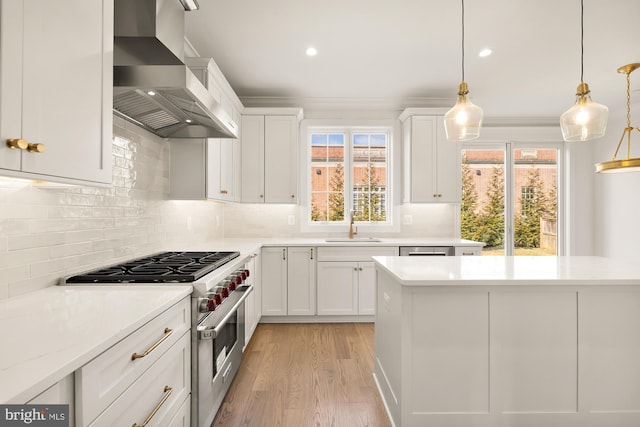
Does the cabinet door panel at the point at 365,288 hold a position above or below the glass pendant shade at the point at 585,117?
below

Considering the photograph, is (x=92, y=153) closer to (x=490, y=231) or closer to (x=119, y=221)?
(x=119, y=221)

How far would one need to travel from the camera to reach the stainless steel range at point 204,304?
161 cm

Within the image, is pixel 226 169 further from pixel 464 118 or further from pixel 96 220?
pixel 464 118

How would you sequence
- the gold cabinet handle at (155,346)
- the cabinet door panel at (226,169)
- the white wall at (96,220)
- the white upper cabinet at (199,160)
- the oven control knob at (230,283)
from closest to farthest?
the gold cabinet handle at (155,346)
the white wall at (96,220)
the oven control knob at (230,283)
the white upper cabinet at (199,160)
the cabinet door panel at (226,169)

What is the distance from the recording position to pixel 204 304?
64.2 inches

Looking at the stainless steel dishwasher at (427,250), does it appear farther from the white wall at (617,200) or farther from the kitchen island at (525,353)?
the white wall at (617,200)

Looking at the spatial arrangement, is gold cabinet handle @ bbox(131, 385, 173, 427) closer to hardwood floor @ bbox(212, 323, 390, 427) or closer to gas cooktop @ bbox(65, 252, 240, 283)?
gas cooktop @ bbox(65, 252, 240, 283)

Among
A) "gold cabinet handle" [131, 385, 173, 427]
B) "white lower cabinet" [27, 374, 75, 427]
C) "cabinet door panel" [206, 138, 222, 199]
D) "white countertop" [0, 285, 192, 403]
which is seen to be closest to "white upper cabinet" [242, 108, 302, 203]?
"cabinet door panel" [206, 138, 222, 199]

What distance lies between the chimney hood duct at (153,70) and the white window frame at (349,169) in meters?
2.22

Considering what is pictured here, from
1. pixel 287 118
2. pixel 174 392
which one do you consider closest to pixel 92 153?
pixel 174 392

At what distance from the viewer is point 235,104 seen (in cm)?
368

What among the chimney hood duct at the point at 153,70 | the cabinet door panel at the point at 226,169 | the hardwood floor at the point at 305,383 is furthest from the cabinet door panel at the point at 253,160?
the chimney hood duct at the point at 153,70

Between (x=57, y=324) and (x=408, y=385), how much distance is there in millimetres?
1559

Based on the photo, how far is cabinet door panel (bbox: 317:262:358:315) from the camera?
3.77 metres
